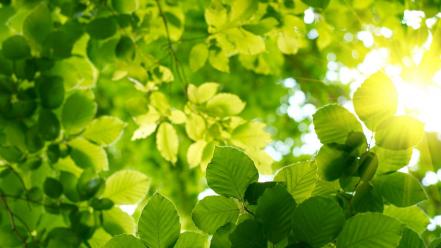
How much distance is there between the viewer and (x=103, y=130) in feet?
5.05

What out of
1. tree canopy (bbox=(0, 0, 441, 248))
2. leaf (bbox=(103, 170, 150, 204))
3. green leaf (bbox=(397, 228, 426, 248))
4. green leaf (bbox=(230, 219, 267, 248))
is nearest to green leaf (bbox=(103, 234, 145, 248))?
tree canopy (bbox=(0, 0, 441, 248))

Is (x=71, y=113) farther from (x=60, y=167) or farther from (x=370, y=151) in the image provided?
(x=370, y=151)

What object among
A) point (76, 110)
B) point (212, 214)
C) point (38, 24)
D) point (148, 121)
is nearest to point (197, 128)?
point (148, 121)

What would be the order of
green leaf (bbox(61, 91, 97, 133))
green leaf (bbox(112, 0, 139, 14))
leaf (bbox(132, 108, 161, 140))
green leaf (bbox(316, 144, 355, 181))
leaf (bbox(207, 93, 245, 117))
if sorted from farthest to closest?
leaf (bbox(132, 108, 161, 140)), leaf (bbox(207, 93, 245, 117)), green leaf (bbox(112, 0, 139, 14)), green leaf (bbox(61, 91, 97, 133)), green leaf (bbox(316, 144, 355, 181))

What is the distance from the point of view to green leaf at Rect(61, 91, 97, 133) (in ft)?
4.74

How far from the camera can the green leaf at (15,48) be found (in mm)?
1404

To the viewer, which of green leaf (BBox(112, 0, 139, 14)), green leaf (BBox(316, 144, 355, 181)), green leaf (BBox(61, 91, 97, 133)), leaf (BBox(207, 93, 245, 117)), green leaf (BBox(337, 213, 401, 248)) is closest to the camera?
green leaf (BBox(337, 213, 401, 248))

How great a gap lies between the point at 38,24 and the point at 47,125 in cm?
30

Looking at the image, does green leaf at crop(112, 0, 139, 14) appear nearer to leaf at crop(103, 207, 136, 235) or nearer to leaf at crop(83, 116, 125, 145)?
leaf at crop(83, 116, 125, 145)

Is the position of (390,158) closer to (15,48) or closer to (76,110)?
(76,110)

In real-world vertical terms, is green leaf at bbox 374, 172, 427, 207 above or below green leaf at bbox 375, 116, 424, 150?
below

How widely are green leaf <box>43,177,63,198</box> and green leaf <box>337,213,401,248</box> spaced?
98 centimetres

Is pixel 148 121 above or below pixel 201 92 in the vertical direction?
below

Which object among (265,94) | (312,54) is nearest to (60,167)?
(265,94)
